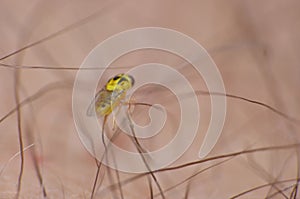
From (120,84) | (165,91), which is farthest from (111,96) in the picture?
(165,91)

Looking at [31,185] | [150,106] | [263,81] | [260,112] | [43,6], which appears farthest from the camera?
[43,6]

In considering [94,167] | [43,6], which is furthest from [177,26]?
[94,167]

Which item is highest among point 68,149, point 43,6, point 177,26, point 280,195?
point 43,6

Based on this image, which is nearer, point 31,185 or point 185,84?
point 31,185

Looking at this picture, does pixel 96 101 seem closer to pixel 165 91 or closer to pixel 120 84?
pixel 120 84

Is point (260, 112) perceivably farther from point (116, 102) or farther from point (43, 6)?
point (43, 6)
